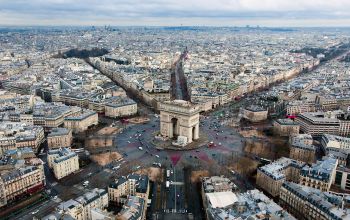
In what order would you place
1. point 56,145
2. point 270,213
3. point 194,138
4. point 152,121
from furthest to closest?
point 152,121, point 194,138, point 56,145, point 270,213

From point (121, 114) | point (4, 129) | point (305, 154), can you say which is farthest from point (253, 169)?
point (4, 129)

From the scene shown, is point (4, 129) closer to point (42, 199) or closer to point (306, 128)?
point (42, 199)

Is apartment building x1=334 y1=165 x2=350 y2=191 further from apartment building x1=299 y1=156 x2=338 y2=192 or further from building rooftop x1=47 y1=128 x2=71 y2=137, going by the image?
building rooftop x1=47 y1=128 x2=71 y2=137

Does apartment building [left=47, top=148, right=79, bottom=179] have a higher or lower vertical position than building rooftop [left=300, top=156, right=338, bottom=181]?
lower

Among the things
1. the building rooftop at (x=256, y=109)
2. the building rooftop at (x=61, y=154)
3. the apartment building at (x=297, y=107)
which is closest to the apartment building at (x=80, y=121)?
the building rooftop at (x=61, y=154)

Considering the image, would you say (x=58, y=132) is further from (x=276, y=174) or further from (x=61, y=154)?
(x=276, y=174)

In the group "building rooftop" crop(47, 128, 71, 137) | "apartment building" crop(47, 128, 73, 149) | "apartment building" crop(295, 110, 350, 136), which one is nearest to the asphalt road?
"apartment building" crop(47, 128, 73, 149)

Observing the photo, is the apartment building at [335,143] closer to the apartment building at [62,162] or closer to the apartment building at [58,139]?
the apartment building at [62,162]
